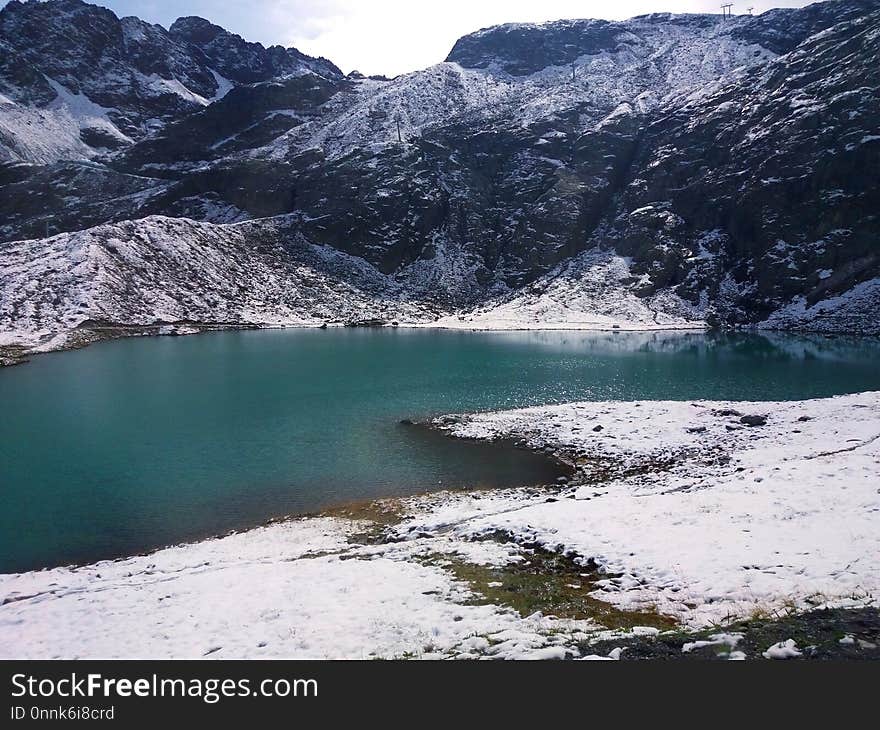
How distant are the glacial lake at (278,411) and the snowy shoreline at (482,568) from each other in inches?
166

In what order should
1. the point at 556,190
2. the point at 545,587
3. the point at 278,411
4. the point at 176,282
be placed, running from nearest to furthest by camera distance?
1. the point at 545,587
2. the point at 278,411
3. the point at 176,282
4. the point at 556,190

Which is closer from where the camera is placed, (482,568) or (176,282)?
(482,568)

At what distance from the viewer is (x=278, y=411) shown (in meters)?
48.2

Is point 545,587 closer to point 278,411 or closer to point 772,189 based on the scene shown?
point 278,411

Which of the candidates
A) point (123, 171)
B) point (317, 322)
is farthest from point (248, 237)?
point (123, 171)

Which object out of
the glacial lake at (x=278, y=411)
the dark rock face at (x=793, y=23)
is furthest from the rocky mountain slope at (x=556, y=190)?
the glacial lake at (x=278, y=411)

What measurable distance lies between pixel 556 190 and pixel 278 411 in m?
125

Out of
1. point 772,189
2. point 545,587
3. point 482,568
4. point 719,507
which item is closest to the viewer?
point 545,587

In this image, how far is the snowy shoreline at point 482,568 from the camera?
1277 centimetres

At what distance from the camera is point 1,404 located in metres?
51.9

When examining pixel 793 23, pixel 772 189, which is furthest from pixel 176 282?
pixel 793 23

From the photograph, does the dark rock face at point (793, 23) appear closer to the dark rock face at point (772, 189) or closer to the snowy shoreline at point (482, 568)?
the dark rock face at point (772, 189)

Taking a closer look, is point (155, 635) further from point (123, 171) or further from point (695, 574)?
point (123, 171)

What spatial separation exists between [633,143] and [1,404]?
518ft
